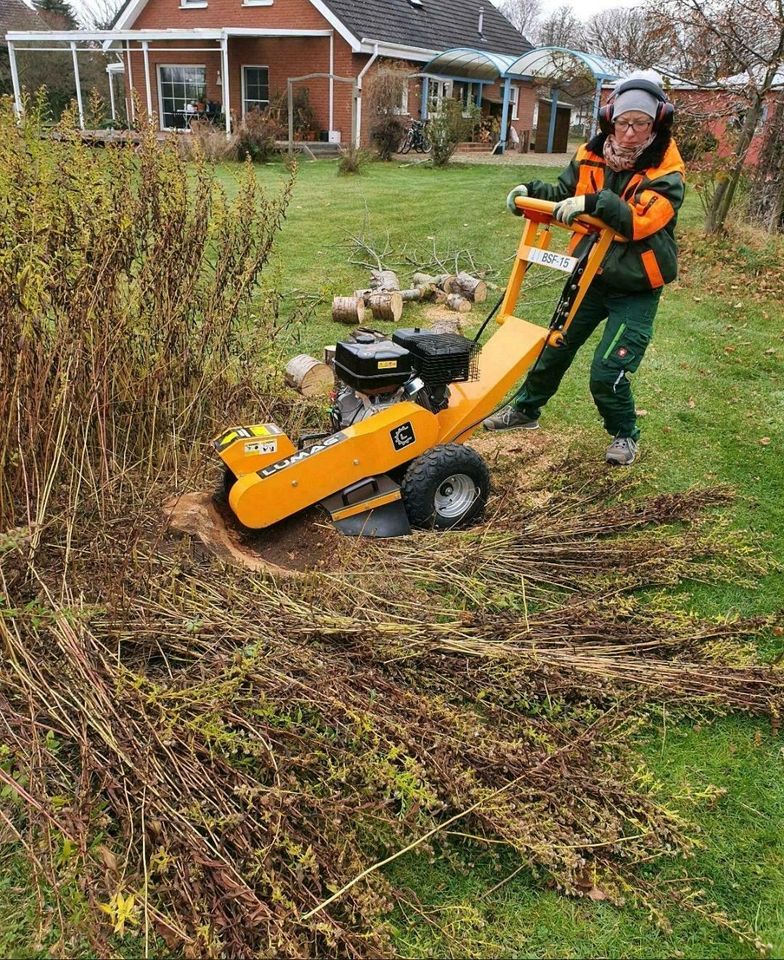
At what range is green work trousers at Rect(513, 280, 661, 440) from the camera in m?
4.23

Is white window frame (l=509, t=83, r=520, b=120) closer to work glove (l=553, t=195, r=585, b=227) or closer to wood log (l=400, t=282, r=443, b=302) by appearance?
wood log (l=400, t=282, r=443, b=302)

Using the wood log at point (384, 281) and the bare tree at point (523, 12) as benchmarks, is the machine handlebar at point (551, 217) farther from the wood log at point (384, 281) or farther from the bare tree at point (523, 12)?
the bare tree at point (523, 12)

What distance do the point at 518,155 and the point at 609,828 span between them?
2327 centimetres

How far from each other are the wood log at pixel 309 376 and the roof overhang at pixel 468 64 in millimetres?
19703

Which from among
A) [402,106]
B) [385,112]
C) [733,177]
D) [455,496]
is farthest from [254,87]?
[455,496]

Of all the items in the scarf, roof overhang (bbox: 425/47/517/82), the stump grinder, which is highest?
roof overhang (bbox: 425/47/517/82)

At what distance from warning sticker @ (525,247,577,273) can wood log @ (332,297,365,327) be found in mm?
2918

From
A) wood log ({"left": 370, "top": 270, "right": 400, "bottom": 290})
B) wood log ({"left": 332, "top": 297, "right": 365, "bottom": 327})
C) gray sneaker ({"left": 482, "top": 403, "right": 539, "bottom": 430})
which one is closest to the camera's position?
gray sneaker ({"left": 482, "top": 403, "right": 539, "bottom": 430})

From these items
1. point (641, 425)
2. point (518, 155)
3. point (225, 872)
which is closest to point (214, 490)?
point (225, 872)

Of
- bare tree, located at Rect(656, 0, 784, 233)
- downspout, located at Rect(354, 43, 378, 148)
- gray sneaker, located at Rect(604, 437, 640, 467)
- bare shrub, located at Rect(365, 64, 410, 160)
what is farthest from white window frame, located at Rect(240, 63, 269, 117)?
gray sneaker, located at Rect(604, 437, 640, 467)

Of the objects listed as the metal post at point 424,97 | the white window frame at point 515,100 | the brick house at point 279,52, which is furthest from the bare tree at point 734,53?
the white window frame at point 515,100

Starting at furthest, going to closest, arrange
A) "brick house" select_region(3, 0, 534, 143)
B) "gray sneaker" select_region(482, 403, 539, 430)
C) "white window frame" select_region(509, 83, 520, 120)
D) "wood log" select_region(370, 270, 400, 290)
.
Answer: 1. "white window frame" select_region(509, 83, 520, 120)
2. "brick house" select_region(3, 0, 534, 143)
3. "wood log" select_region(370, 270, 400, 290)
4. "gray sneaker" select_region(482, 403, 539, 430)

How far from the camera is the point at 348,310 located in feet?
22.7

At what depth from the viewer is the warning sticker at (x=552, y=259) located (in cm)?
400
